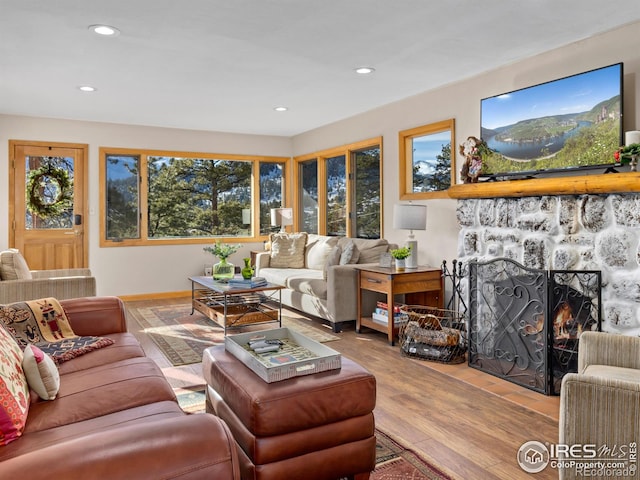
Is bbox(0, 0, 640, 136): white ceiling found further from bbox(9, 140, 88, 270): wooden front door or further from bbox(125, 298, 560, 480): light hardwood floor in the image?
bbox(125, 298, 560, 480): light hardwood floor

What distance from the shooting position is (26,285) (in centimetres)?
411

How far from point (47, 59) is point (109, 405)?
3.26m

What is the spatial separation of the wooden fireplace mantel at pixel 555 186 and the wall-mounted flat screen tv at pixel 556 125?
0.75 ft

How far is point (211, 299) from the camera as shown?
18.1 ft

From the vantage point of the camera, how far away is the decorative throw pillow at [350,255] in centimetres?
513

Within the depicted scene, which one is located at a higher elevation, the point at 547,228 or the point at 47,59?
the point at 47,59

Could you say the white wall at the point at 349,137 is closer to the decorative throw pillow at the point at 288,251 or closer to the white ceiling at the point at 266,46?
the white ceiling at the point at 266,46

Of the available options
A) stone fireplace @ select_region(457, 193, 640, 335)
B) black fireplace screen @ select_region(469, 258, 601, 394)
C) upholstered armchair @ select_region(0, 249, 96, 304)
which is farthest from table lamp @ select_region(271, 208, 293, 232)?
black fireplace screen @ select_region(469, 258, 601, 394)

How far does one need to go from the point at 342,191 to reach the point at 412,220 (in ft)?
7.09

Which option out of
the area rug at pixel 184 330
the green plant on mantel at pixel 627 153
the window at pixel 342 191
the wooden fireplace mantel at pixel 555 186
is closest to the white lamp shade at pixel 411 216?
the wooden fireplace mantel at pixel 555 186

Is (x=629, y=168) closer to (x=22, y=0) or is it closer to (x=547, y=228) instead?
→ (x=547, y=228)

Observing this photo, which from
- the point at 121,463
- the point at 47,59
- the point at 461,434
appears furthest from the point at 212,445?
the point at 47,59

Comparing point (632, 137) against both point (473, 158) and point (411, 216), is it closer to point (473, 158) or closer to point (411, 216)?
point (473, 158)

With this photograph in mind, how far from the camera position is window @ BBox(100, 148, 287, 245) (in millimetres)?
6770
